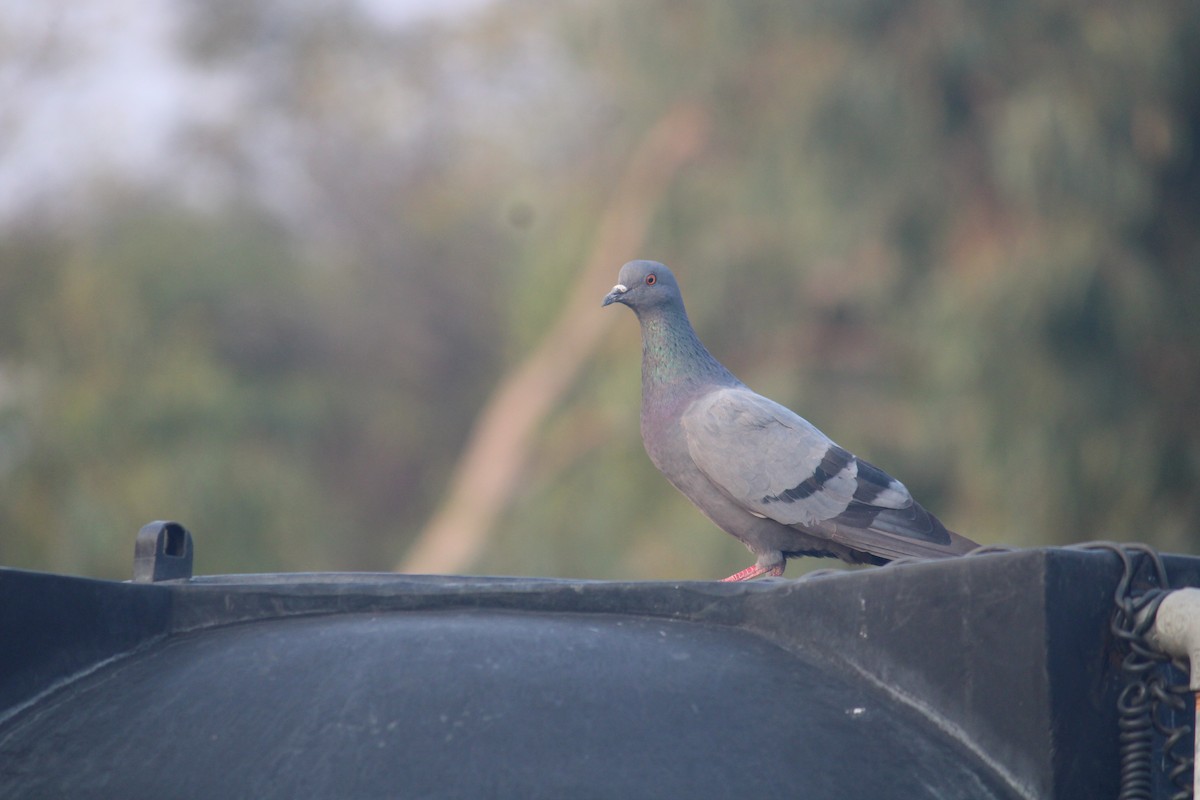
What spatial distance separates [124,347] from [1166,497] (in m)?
9.13

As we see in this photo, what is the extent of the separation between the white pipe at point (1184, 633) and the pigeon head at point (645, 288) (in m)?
3.01

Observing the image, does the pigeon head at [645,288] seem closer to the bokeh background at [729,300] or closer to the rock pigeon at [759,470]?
the rock pigeon at [759,470]

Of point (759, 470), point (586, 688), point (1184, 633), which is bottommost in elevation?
point (586, 688)

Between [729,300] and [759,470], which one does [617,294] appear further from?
[729,300]

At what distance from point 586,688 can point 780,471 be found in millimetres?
2458

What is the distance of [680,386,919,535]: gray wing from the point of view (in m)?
4.39

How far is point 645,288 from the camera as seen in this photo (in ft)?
15.5

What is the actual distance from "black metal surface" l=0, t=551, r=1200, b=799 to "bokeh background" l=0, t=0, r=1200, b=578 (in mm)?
7613

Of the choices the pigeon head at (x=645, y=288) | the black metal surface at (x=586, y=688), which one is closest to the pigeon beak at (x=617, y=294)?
the pigeon head at (x=645, y=288)

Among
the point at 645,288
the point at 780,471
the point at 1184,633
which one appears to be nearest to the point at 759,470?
the point at 780,471

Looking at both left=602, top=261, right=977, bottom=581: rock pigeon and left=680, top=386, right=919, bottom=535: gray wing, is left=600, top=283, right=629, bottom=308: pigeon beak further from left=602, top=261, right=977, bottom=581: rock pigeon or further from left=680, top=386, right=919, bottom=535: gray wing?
left=680, top=386, right=919, bottom=535: gray wing

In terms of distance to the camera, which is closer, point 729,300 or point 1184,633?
point 1184,633

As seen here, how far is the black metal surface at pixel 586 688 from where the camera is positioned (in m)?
1.86

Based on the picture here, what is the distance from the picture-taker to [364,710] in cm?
197
